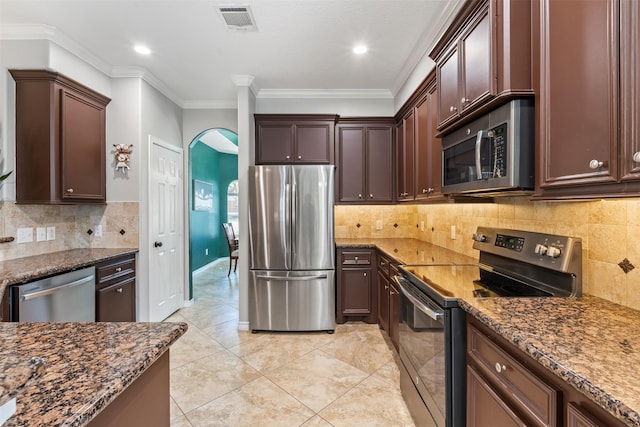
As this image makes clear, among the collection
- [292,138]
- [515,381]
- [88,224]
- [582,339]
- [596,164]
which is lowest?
[515,381]

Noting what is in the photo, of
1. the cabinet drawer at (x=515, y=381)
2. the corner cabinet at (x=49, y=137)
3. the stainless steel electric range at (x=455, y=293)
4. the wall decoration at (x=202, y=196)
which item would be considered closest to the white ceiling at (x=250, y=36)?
the corner cabinet at (x=49, y=137)

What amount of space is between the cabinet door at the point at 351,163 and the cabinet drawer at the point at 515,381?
2.53 m

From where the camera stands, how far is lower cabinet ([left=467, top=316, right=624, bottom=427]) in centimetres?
83

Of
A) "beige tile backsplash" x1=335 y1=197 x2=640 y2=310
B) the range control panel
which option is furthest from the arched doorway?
the range control panel

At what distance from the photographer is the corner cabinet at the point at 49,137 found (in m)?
2.56

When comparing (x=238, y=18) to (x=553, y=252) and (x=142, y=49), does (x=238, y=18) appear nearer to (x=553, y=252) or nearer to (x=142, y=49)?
(x=142, y=49)

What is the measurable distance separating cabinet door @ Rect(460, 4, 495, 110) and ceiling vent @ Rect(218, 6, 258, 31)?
1511 millimetres

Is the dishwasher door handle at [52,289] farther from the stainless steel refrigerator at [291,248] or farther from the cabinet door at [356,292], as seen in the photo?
the cabinet door at [356,292]

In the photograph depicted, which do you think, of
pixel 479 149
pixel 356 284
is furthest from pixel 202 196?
pixel 479 149

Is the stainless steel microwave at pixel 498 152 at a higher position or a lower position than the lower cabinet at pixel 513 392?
higher

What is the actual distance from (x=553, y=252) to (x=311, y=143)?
2.72 m

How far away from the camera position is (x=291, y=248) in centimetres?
328

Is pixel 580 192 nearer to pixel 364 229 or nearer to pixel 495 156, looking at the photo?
pixel 495 156

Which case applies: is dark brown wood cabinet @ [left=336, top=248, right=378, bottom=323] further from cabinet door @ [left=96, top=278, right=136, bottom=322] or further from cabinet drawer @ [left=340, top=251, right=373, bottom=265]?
cabinet door @ [left=96, top=278, right=136, bottom=322]
